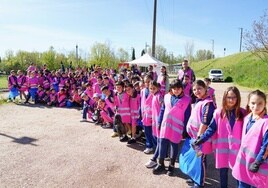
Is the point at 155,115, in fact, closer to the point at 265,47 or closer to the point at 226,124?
the point at 226,124

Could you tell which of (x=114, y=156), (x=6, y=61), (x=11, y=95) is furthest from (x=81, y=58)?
(x=114, y=156)

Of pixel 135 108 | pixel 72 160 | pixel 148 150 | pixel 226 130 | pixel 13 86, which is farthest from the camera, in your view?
pixel 13 86

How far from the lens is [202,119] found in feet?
13.3

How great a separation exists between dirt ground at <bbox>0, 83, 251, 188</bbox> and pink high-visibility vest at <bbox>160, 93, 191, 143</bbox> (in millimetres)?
757

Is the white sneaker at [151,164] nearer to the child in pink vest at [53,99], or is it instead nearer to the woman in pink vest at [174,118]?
the woman in pink vest at [174,118]

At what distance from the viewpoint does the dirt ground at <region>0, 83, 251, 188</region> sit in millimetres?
4699

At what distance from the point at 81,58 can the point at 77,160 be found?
58412 millimetres

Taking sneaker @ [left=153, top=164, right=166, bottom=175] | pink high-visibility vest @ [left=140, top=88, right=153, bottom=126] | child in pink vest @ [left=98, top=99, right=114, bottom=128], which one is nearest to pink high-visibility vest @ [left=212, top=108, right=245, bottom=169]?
sneaker @ [left=153, top=164, right=166, bottom=175]

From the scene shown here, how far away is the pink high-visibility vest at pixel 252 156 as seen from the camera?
3.04 metres

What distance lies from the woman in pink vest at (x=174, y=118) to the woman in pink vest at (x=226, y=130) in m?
0.85

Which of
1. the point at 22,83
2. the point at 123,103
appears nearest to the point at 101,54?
the point at 22,83

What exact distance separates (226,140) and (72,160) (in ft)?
10.9

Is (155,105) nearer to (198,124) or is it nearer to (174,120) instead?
(174,120)

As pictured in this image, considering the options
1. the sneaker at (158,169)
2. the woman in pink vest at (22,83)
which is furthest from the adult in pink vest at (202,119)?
the woman in pink vest at (22,83)
